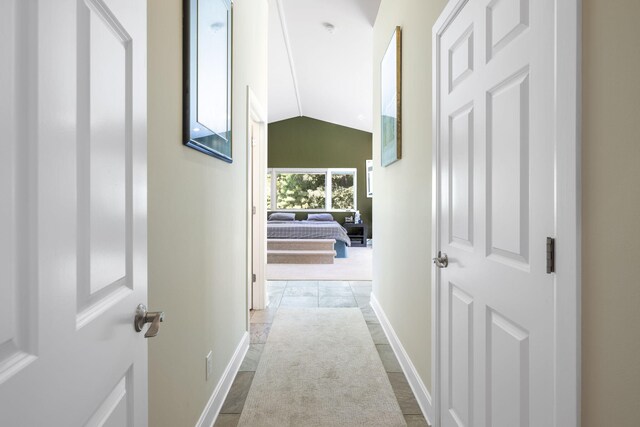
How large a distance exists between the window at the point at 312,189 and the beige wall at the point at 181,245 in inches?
281

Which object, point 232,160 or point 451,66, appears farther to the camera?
point 232,160

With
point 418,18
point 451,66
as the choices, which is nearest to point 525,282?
point 451,66

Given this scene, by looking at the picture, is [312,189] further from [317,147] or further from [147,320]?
[147,320]

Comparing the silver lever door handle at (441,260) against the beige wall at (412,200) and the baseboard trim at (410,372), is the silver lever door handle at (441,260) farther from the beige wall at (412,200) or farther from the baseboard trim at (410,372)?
the baseboard trim at (410,372)

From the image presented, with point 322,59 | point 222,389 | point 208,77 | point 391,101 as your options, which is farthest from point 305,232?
point 208,77

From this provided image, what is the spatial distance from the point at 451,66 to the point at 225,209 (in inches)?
54.9

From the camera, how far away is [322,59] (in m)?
5.71
